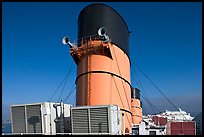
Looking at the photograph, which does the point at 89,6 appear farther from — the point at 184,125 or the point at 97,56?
the point at 184,125

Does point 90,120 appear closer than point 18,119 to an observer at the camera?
Yes

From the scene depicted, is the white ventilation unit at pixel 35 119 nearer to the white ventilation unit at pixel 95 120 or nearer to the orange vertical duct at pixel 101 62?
the white ventilation unit at pixel 95 120

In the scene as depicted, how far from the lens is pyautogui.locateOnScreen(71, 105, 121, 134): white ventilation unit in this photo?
933cm

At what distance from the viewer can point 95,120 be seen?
9508mm

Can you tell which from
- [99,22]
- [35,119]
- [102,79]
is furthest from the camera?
[99,22]

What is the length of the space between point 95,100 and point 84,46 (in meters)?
3.09

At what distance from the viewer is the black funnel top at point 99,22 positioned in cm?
1220

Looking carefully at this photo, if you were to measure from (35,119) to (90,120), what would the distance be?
2937 millimetres

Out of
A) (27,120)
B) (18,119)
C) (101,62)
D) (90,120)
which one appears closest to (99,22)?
(101,62)

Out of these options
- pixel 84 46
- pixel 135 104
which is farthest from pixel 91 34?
pixel 135 104

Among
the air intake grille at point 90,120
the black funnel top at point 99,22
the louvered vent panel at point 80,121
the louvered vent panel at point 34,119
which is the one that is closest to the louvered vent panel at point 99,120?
the air intake grille at point 90,120

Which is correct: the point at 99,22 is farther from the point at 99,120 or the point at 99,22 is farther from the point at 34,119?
the point at 34,119

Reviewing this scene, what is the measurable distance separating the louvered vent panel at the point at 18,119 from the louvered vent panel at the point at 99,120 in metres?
3.64

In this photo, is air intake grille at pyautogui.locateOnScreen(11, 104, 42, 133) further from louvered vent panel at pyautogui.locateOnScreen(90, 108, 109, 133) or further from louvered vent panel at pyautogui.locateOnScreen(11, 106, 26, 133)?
louvered vent panel at pyautogui.locateOnScreen(90, 108, 109, 133)
